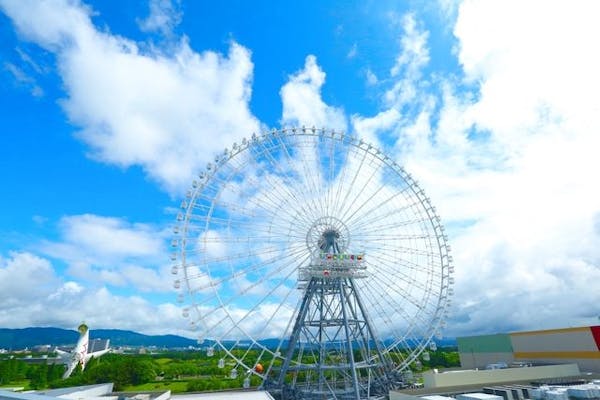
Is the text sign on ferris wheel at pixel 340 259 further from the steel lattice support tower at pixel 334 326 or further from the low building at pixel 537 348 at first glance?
the low building at pixel 537 348

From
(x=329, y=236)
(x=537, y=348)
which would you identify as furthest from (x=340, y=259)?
(x=537, y=348)

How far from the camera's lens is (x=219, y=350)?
102 feet

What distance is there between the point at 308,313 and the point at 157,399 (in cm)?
1506

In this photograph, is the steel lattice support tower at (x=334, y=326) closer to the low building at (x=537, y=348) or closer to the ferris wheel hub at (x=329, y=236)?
the ferris wheel hub at (x=329, y=236)

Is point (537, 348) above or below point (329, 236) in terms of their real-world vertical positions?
below

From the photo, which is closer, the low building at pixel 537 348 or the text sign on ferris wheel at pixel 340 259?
the low building at pixel 537 348

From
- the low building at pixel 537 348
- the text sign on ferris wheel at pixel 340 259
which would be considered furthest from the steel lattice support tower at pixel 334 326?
the low building at pixel 537 348

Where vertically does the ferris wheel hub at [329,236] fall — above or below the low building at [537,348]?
above

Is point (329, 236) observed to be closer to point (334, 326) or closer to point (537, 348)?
point (334, 326)

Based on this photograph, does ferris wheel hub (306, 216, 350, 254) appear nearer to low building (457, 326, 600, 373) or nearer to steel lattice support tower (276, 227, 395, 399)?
steel lattice support tower (276, 227, 395, 399)

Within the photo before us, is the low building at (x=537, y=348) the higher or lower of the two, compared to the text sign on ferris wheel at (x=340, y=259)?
lower

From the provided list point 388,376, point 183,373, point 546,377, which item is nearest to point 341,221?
point 388,376

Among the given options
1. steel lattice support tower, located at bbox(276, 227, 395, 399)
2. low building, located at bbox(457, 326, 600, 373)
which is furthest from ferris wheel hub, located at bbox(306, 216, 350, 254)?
low building, located at bbox(457, 326, 600, 373)

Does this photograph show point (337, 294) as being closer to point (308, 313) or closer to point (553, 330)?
point (308, 313)
